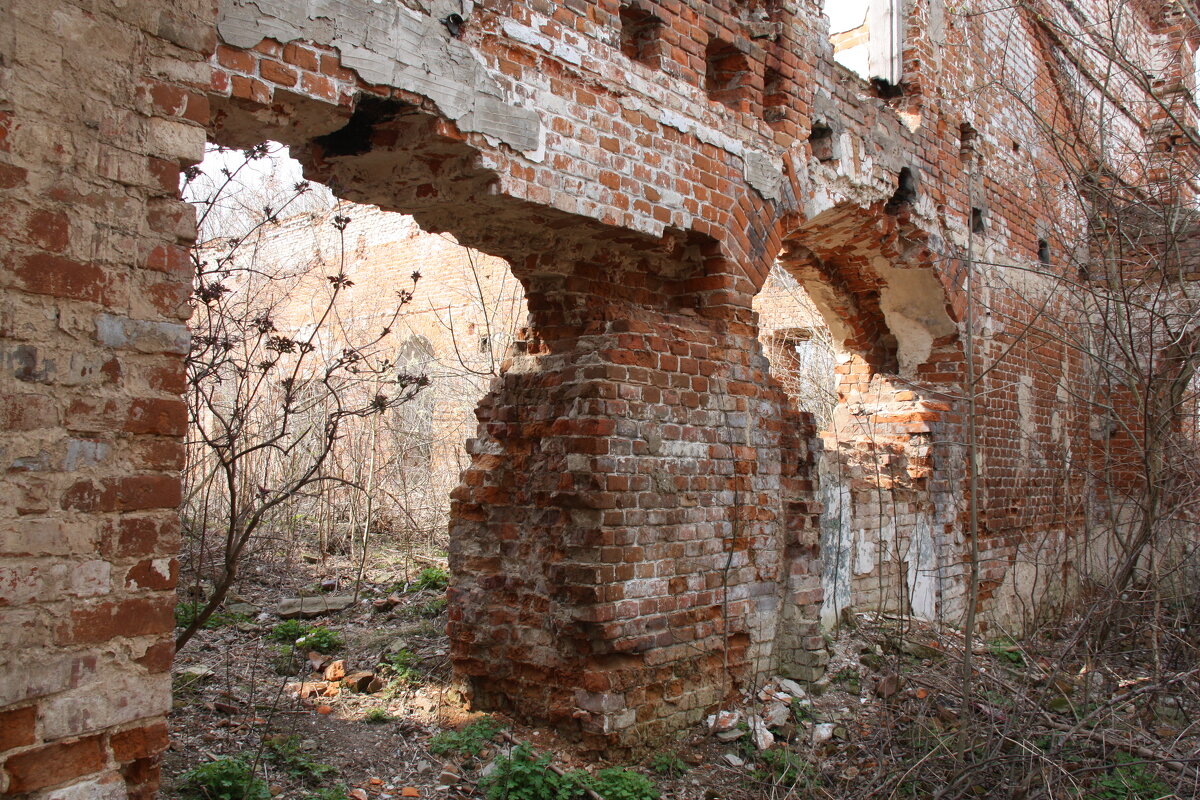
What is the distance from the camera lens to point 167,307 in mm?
2377

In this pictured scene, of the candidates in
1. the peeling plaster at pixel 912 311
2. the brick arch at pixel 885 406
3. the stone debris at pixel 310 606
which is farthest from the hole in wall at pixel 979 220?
the stone debris at pixel 310 606

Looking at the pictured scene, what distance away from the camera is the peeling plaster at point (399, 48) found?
9.20 ft

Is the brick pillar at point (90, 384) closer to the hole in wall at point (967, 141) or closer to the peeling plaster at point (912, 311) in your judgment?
the peeling plaster at point (912, 311)

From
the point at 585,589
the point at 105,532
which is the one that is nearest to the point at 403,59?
the point at 105,532

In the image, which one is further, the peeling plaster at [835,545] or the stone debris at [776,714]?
the peeling plaster at [835,545]

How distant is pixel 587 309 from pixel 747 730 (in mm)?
2101

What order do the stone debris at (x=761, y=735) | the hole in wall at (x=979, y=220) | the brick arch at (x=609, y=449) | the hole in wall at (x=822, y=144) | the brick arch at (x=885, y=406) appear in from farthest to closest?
the hole in wall at (x=979, y=220) → the brick arch at (x=885, y=406) → the hole in wall at (x=822, y=144) → the stone debris at (x=761, y=735) → the brick arch at (x=609, y=449)

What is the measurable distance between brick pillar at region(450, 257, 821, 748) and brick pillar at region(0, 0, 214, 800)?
6.06ft

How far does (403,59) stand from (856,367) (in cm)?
546

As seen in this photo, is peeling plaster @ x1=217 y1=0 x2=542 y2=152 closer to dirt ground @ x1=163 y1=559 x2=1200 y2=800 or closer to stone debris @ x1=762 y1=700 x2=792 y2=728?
dirt ground @ x1=163 y1=559 x2=1200 y2=800

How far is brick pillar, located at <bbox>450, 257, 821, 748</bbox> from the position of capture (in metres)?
3.84

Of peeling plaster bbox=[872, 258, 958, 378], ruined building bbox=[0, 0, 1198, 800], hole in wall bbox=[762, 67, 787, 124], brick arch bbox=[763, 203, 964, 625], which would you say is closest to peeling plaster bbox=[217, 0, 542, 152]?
ruined building bbox=[0, 0, 1198, 800]

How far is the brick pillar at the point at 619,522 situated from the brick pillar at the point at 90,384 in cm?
185

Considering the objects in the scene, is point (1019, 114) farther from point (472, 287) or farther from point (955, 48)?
point (472, 287)
